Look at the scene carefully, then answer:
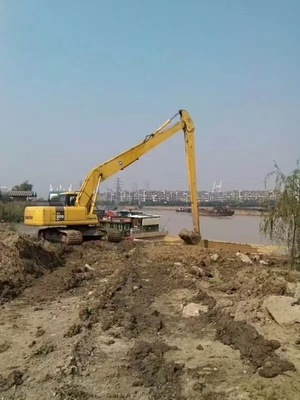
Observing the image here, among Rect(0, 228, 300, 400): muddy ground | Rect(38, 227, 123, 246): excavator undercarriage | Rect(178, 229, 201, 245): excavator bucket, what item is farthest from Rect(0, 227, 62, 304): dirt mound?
Rect(178, 229, 201, 245): excavator bucket

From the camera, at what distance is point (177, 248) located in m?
15.6

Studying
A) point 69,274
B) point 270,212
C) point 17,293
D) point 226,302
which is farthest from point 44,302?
point 270,212

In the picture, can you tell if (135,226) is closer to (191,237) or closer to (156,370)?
(191,237)

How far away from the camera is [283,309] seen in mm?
7199

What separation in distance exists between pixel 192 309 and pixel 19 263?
16.6ft

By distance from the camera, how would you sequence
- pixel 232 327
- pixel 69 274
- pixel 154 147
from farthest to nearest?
pixel 154 147, pixel 69 274, pixel 232 327

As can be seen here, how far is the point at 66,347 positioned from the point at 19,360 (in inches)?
24.3

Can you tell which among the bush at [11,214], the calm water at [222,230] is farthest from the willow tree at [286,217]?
the bush at [11,214]

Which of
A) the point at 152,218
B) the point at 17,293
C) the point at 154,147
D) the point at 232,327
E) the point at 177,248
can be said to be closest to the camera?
the point at 232,327

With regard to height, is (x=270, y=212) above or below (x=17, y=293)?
above

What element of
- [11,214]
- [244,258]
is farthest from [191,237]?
[11,214]

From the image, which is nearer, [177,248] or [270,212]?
[270,212]

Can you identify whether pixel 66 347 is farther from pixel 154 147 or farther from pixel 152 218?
pixel 152 218

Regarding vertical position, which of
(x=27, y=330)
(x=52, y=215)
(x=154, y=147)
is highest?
(x=154, y=147)
